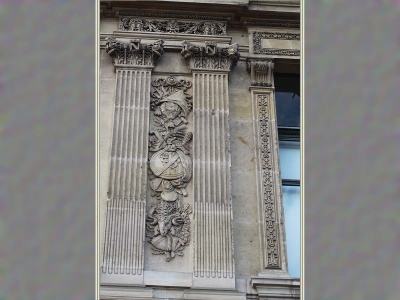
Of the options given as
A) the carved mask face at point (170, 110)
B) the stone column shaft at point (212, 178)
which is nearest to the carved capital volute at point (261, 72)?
the stone column shaft at point (212, 178)

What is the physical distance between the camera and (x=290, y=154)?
13.3 metres

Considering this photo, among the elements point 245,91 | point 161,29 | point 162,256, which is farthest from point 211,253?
point 161,29

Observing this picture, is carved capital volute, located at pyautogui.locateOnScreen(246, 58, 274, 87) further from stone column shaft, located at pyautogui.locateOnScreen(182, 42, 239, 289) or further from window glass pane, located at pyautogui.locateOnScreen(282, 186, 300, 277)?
window glass pane, located at pyautogui.locateOnScreen(282, 186, 300, 277)

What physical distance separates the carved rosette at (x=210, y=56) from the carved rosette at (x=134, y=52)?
0.53 m

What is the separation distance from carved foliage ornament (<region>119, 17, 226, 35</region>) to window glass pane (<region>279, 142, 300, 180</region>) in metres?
2.39

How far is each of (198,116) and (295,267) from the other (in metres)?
2.97

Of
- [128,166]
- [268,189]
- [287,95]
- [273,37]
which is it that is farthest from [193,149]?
[273,37]

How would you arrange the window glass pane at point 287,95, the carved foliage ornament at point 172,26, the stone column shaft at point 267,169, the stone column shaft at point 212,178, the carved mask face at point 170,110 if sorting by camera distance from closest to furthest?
1. the stone column shaft at point 212,178
2. the stone column shaft at point 267,169
3. the carved mask face at point 170,110
4. the carved foliage ornament at point 172,26
5. the window glass pane at point 287,95

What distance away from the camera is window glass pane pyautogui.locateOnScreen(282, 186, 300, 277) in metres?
12.1

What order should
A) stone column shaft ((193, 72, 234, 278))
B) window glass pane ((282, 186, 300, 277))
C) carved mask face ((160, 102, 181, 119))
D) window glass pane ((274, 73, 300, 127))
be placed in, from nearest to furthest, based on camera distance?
stone column shaft ((193, 72, 234, 278)) < window glass pane ((282, 186, 300, 277)) < carved mask face ((160, 102, 181, 119)) < window glass pane ((274, 73, 300, 127))

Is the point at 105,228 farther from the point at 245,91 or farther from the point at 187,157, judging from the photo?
the point at 245,91

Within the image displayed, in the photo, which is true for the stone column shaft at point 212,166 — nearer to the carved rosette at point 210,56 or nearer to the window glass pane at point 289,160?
the carved rosette at point 210,56

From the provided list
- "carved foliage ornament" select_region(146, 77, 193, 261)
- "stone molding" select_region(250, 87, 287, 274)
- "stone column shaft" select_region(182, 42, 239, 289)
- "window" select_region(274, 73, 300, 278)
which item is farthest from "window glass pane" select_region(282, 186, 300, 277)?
"carved foliage ornament" select_region(146, 77, 193, 261)

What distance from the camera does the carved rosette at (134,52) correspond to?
13055mm
